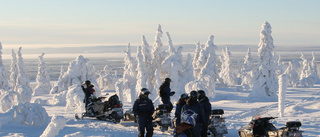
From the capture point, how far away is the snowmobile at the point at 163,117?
1381 centimetres

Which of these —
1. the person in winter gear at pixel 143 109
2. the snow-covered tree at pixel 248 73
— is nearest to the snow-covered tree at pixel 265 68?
the person in winter gear at pixel 143 109

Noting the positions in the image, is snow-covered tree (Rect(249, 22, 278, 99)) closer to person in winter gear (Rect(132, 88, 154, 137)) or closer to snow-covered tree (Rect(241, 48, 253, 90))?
person in winter gear (Rect(132, 88, 154, 137))

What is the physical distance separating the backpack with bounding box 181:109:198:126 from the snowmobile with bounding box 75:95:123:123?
899 centimetres

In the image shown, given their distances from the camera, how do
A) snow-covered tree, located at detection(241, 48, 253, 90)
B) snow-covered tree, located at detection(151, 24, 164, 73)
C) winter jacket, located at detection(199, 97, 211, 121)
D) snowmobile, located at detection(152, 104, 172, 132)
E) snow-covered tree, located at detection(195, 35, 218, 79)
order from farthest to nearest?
snow-covered tree, located at detection(241, 48, 253, 90), snow-covered tree, located at detection(195, 35, 218, 79), snow-covered tree, located at detection(151, 24, 164, 73), snowmobile, located at detection(152, 104, 172, 132), winter jacket, located at detection(199, 97, 211, 121)

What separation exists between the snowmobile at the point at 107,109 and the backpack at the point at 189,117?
8.99 m

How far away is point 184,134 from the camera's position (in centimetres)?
823

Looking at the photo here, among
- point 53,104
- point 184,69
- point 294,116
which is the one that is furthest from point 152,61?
point 294,116

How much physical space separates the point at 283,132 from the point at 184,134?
123 inches

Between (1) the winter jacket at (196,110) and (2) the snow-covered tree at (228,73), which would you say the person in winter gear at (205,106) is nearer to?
(1) the winter jacket at (196,110)

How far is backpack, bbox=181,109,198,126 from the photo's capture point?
8.14 m

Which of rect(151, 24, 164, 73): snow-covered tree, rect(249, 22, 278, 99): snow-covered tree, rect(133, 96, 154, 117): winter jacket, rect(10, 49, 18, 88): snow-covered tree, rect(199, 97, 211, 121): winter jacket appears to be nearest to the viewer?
rect(199, 97, 211, 121): winter jacket

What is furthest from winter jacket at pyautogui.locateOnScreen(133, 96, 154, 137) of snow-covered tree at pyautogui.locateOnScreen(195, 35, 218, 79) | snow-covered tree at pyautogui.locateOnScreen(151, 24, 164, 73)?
snow-covered tree at pyautogui.locateOnScreen(195, 35, 218, 79)

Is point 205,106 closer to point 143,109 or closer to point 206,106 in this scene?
point 206,106

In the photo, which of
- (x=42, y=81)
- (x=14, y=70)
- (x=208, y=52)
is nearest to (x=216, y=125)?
(x=208, y=52)
